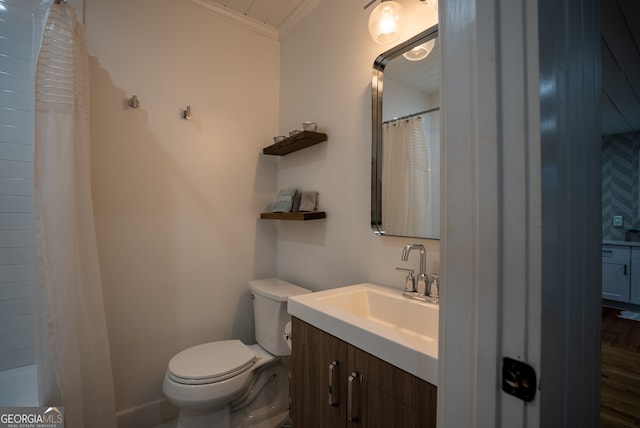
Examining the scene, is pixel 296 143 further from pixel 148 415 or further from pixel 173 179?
pixel 148 415

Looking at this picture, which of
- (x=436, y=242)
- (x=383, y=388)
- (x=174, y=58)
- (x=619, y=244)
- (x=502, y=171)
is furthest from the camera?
(x=619, y=244)

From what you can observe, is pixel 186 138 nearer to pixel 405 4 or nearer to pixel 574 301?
pixel 405 4

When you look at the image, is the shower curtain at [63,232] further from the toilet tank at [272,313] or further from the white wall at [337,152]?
the white wall at [337,152]

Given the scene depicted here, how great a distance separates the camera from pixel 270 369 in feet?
5.72

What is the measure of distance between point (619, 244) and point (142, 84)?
456 centimetres

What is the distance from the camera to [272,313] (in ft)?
5.44

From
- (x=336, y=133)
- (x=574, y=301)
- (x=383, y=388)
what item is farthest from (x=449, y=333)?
(x=336, y=133)

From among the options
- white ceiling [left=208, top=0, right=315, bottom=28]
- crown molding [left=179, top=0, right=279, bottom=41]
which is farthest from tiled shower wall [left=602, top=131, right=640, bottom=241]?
crown molding [left=179, top=0, right=279, bottom=41]

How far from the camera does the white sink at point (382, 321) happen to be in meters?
0.72

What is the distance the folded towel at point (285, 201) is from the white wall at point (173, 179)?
0.73 ft

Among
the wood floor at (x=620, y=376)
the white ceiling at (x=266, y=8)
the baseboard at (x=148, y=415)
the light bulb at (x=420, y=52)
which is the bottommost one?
the baseboard at (x=148, y=415)

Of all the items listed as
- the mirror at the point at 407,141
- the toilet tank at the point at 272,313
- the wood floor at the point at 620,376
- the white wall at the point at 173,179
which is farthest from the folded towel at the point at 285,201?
the wood floor at the point at 620,376

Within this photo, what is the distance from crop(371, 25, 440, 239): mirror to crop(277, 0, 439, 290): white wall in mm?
60

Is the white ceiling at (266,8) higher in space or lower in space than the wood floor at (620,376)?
higher
